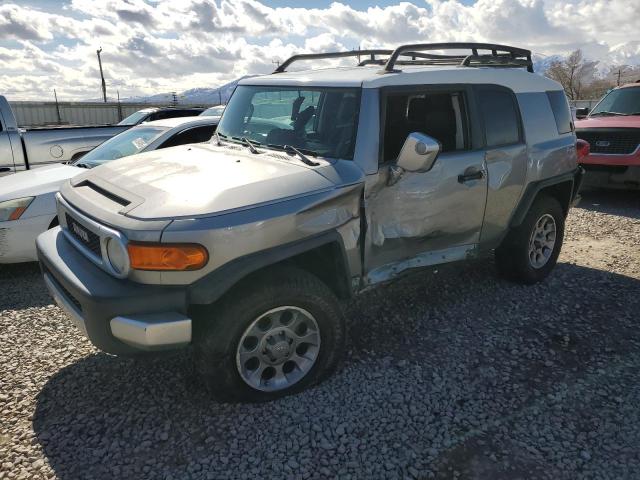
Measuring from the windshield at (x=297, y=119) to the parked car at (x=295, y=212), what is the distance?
1 cm

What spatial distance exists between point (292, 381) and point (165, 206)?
129 cm

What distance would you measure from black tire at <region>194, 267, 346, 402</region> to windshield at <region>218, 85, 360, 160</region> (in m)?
0.90

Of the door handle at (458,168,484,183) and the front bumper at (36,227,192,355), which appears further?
the door handle at (458,168,484,183)

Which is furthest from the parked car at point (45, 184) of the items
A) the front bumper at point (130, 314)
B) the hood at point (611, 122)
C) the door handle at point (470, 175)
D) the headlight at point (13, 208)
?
the hood at point (611, 122)

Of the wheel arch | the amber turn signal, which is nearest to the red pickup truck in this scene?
the wheel arch

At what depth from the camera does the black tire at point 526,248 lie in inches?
181

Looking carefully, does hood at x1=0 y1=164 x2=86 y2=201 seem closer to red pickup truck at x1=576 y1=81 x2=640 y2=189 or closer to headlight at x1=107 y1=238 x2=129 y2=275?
headlight at x1=107 y1=238 x2=129 y2=275

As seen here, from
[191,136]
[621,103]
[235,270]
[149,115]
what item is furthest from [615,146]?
[149,115]

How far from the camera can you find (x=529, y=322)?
4.17 m

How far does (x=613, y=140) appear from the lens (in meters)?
8.30

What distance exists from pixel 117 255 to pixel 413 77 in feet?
7.52

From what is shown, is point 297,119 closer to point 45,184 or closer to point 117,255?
point 117,255

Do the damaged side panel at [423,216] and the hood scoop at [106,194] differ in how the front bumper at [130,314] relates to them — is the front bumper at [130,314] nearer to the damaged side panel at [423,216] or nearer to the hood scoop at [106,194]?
the hood scoop at [106,194]

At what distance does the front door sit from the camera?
135 inches
